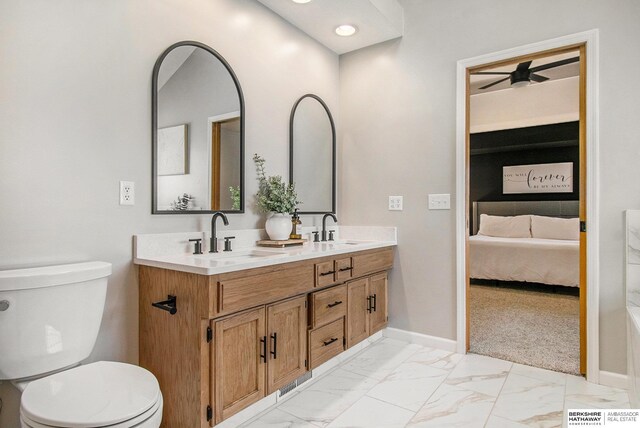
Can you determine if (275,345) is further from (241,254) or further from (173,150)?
(173,150)

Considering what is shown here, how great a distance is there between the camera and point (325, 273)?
2.21m

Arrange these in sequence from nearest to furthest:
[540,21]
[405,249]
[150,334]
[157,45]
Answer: [150,334] → [157,45] → [540,21] → [405,249]

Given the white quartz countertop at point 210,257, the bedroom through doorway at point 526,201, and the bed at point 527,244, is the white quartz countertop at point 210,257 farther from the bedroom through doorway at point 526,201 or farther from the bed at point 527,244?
the bed at point 527,244

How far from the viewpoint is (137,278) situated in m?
1.86

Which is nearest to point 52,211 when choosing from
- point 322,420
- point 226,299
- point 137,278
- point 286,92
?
point 137,278

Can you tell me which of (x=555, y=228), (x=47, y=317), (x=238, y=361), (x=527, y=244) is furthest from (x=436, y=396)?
(x=555, y=228)

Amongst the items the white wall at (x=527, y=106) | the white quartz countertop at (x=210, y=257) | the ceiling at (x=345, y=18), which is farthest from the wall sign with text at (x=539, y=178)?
the white quartz countertop at (x=210, y=257)

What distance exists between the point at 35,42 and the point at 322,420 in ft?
6.94

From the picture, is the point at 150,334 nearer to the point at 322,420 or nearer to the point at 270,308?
the point at 270,308

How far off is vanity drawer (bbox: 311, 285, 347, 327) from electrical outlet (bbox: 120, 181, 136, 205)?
1.07 meters

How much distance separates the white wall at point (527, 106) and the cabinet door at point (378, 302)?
3596mm

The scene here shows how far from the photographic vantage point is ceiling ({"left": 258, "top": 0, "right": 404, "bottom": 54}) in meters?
2.55

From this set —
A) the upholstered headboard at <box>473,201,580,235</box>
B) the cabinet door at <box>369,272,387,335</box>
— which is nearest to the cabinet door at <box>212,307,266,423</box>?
the cabinet door at <box>369,272,387,335</box>

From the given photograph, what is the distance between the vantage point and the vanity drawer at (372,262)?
254 centimetres
